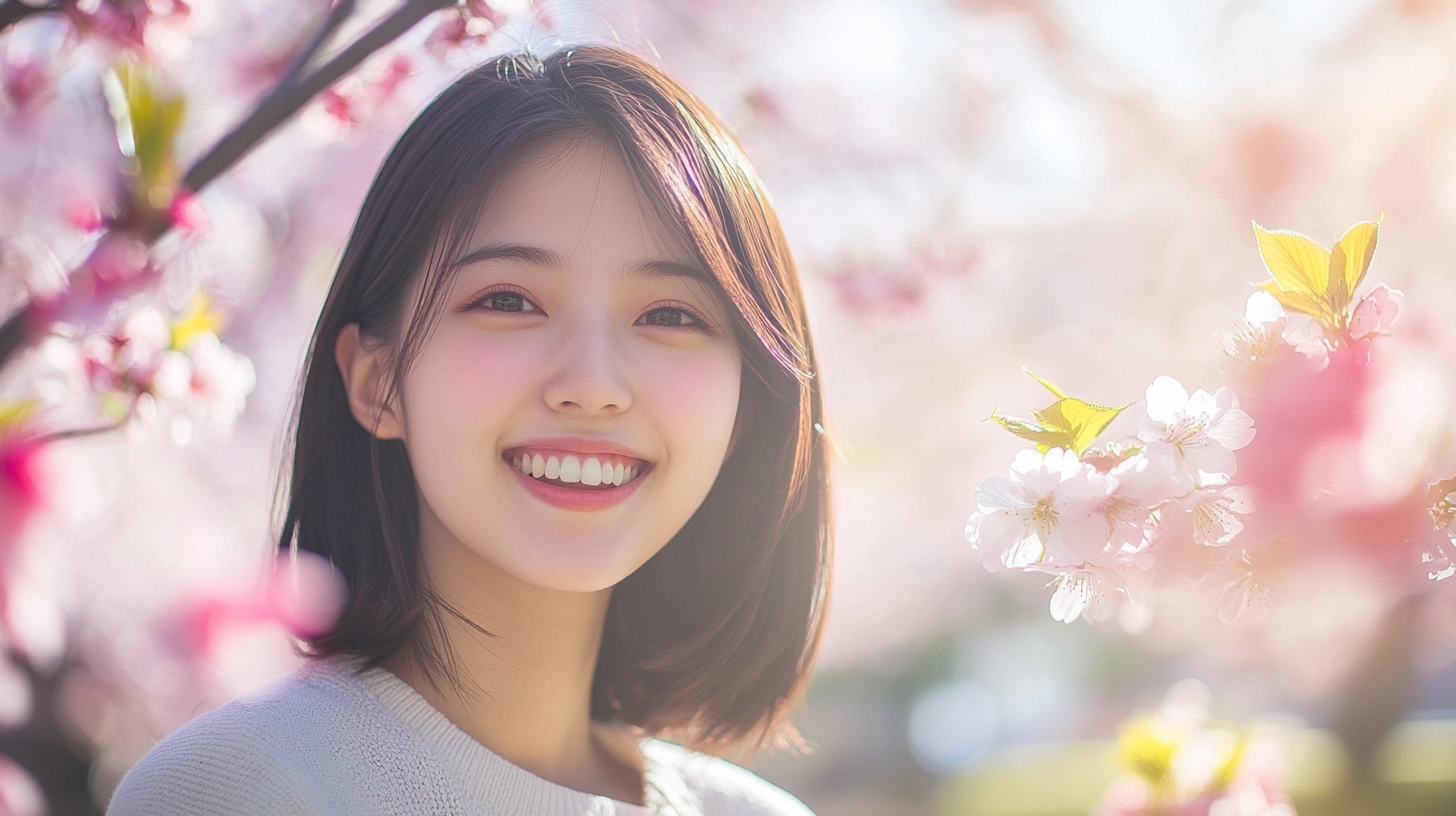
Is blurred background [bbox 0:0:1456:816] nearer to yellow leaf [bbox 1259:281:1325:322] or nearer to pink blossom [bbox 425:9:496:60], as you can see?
pink blossom [bbox 425:9:496:60]

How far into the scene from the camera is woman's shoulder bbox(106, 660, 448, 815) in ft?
3.34

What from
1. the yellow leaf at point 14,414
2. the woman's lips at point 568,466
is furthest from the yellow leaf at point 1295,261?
the yellow leaf at point 14,414

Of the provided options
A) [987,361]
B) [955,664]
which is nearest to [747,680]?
[987,361]

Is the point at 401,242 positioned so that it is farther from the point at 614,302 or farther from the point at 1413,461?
the point at 1413,461

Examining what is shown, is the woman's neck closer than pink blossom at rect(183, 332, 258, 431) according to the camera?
Yes

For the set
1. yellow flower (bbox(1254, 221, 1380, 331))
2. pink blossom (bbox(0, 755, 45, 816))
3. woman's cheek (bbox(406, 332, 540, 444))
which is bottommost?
pink blossom (bbox(0, 755, 45, 816))

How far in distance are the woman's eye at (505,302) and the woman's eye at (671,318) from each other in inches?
4.9

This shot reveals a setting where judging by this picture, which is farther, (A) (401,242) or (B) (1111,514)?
(A) (401,242)

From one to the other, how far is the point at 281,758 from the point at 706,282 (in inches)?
25.7

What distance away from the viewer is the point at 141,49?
137cm

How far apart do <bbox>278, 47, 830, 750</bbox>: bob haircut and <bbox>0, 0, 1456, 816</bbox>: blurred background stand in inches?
9.1

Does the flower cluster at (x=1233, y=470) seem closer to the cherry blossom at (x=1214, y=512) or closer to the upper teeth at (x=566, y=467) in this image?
the cherry blossom at (x=1214, y=512)

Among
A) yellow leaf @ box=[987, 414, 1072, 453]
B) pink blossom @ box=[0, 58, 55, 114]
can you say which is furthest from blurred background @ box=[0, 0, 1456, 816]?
yellow leaf @ box=[987, 414, 1072, 453]

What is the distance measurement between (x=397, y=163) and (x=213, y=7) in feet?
1.65
